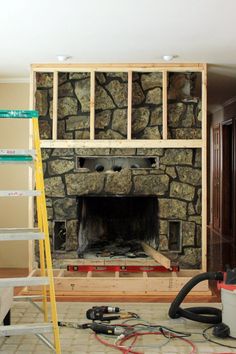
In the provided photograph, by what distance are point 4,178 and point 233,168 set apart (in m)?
4.65

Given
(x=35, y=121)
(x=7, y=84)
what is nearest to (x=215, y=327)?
(x=35, y=121)

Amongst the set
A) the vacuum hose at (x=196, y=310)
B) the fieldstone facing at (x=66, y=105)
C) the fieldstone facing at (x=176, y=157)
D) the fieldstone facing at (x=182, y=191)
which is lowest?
the vacuum hose at (x=196, y=310)

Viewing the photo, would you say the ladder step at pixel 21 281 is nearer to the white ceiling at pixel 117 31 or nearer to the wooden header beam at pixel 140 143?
the white ceiling at pixel 117 31

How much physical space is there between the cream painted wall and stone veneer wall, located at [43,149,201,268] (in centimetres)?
109

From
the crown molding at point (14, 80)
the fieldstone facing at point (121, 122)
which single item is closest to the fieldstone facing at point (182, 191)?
the fieldstone facing at point (121, 122)

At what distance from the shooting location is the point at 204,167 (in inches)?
218

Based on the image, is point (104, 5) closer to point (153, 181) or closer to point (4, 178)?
point (153, 181)

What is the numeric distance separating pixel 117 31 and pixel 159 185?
1.99 meters

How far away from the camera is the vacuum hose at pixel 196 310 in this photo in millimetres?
4035

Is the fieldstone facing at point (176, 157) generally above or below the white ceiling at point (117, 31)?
below

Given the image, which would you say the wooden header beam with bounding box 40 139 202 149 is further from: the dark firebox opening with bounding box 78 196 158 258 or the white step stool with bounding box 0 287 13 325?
the white step stool with bounding box 0 287 13 325

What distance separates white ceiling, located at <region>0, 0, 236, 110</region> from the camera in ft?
12.1

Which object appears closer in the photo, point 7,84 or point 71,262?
point 71,262

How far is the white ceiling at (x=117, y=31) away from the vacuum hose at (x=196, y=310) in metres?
2.21
